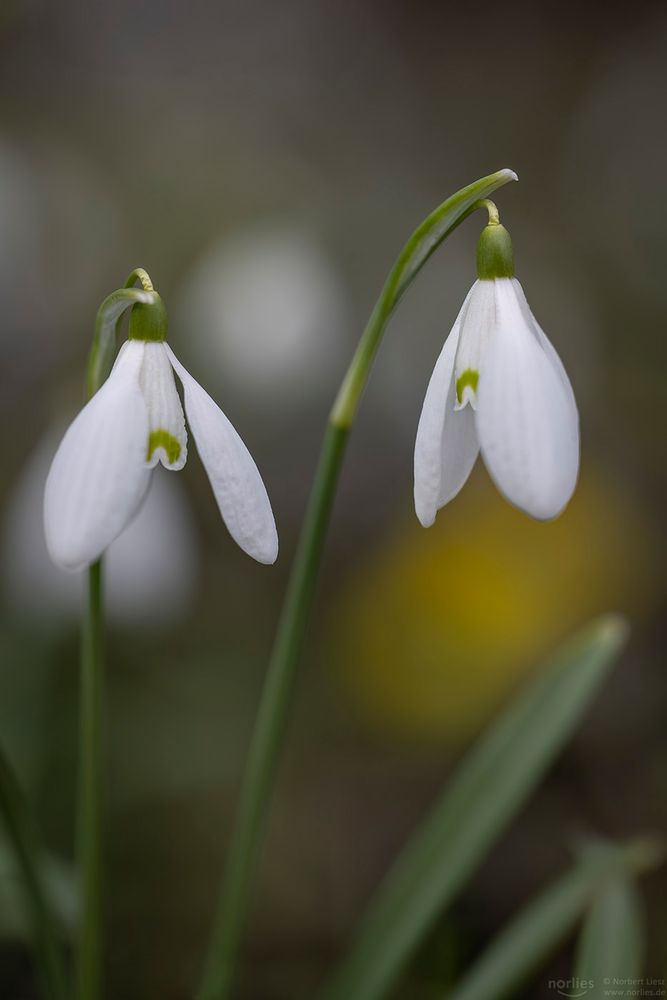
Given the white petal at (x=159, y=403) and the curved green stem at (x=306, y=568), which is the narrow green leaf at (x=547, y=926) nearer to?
the curved green stem at (x=306, y=568)

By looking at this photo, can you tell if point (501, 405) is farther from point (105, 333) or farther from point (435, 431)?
point (105, 333)

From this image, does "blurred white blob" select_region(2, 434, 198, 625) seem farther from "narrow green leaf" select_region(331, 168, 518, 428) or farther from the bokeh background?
"narrow green leaf" select_region(331, 168, 518, 428)

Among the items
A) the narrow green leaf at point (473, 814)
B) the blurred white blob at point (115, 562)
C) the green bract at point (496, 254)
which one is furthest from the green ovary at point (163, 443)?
the blurred white blob at point (115, 562)

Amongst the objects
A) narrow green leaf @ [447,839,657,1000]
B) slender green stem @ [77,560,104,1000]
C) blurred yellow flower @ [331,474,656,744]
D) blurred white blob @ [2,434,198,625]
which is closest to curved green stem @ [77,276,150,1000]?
slender green stem @ [77,560,104,1000]

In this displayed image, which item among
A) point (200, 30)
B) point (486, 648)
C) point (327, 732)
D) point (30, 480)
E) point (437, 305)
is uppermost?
point (200, 30)

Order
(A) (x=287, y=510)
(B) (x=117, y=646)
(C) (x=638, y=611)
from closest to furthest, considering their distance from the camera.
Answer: (B) (x=117, y=646), (C) (x=638, y=611), (A) (x=287, y=510)

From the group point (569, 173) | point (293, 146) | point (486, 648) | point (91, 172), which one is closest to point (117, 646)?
point (486, 648)

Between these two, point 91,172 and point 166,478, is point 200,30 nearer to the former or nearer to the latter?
point 91,172
